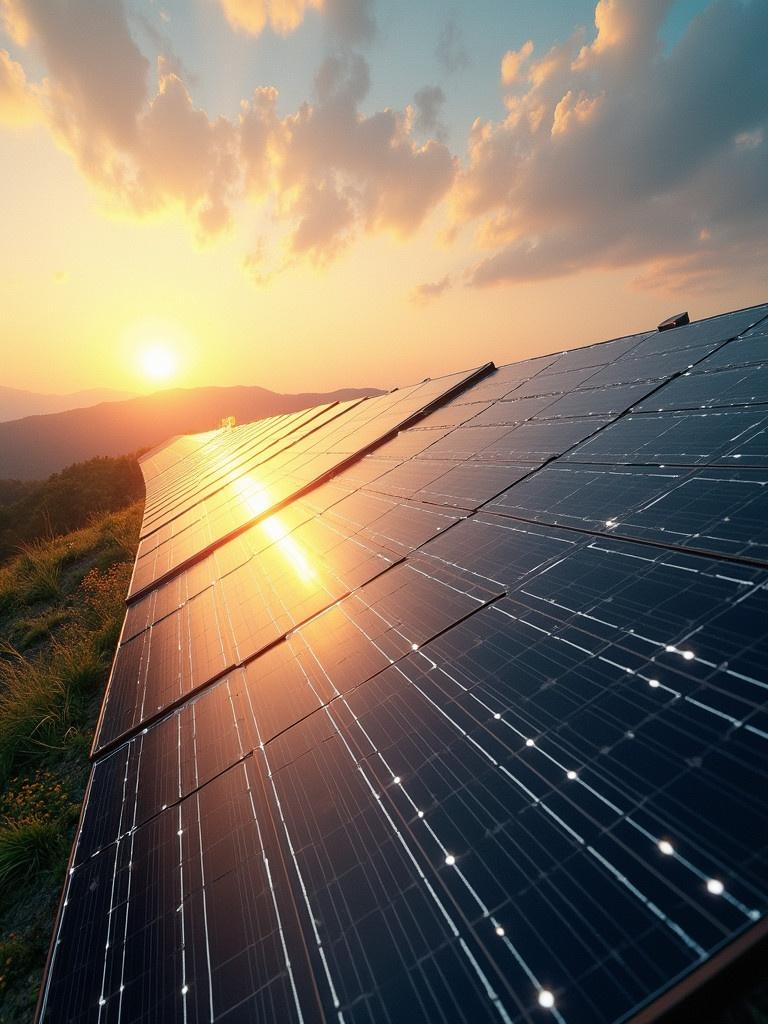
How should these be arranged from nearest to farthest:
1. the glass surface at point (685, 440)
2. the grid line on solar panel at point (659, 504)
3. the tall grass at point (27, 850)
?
the grid line on solar panel at point (659, 504) < the glass surface at point (685, 440) < the tall grass at point (27, 850)

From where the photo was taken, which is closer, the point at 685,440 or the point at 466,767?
the point at 466,767

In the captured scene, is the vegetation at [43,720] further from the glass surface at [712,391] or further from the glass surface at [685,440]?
the glass surface at [712,391]

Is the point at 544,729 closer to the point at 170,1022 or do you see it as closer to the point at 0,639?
the point at 170,1022

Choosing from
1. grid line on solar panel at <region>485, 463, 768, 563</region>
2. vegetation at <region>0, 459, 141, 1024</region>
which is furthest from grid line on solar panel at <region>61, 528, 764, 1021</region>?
vegetation at <region>0, 459, 141, 1024</region>

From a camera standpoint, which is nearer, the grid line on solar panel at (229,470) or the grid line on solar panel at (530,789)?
the grid line on solar panel at (530,789)

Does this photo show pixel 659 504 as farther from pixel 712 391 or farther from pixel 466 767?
pixel 466 767

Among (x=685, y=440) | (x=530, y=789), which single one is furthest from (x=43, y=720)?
(x=685, y=440)

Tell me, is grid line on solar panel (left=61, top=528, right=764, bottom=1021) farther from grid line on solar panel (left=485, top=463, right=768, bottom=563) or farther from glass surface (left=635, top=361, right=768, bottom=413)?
glass surface (left=635, top=361, right=768, bottom=413)

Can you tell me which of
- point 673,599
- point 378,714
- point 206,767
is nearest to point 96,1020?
point 206,767

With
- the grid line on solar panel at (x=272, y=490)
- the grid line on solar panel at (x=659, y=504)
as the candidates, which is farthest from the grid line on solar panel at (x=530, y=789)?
the grid line on solar panel at (x=272, y=490)
